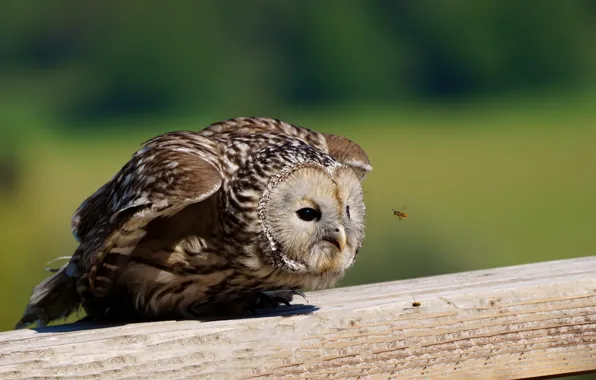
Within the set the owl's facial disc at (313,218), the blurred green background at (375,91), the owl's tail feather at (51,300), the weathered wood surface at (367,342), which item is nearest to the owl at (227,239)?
the owl's facial disc at (313,218)

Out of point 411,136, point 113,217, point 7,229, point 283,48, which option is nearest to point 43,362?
point 113,217

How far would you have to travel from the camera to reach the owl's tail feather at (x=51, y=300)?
3605 millimetres

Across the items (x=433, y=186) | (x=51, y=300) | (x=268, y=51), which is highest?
(x=268, y=51)

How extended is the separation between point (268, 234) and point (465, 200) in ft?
30.4

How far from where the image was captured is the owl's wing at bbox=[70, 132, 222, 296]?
10.3ft

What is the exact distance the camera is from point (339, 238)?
10.8 feet

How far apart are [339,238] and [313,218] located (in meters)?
0.14

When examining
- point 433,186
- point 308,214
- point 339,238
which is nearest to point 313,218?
point 308,214

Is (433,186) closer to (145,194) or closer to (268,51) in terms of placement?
(268,51)

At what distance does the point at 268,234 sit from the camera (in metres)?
3.36

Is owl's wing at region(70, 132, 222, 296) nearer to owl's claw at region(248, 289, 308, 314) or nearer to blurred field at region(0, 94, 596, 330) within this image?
owl's claw at region(248, 289, 308, 314)

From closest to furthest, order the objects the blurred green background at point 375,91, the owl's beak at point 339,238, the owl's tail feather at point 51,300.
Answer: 1. the owl's beak at point 339,238
2. the owl's tail feather at point 51,300
3. the blurred green background at point 375,91

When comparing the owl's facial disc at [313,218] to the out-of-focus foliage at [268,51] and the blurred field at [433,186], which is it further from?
the out-of-focus foliage at [268,51]

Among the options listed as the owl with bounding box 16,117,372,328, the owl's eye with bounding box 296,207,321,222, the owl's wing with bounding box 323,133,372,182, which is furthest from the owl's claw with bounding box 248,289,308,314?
the owl's wing with bounding box 323,133,372,182
